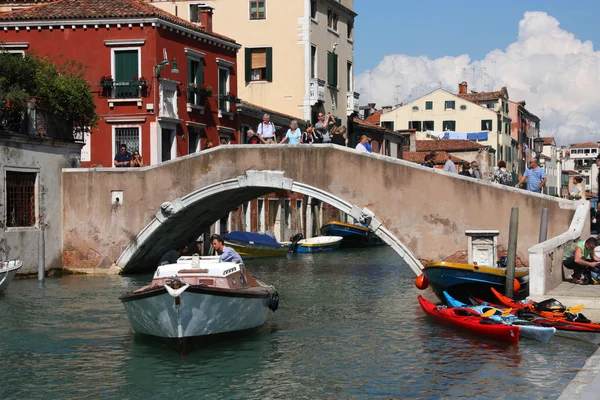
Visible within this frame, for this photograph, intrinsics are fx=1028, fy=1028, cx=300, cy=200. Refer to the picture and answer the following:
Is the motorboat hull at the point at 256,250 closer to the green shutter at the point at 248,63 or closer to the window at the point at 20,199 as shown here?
the green shutter at the point at 248,63

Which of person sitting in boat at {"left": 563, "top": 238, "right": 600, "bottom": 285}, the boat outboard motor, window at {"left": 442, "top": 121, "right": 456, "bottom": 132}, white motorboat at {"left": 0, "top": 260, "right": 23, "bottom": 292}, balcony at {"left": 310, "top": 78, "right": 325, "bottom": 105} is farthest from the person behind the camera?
window at {"left": 442, "top": 121, "right": 456, "bottom": 132}

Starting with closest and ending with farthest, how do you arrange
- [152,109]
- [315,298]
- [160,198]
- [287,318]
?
1. [287,318]
2. [315,298]
3. [160,198]
4. [152,109]

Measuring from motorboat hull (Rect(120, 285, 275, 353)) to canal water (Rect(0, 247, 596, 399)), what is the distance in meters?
0.22

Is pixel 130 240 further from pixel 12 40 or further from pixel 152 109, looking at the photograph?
pixel 12 40

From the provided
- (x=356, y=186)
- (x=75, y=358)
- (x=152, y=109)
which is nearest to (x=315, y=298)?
(x=356, y=186)

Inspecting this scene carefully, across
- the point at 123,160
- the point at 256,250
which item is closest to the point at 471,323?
the point at 123,160

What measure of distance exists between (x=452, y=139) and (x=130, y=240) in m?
41.3

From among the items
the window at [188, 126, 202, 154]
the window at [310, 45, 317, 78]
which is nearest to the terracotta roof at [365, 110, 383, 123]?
the window at [310, 45, 317, 78]

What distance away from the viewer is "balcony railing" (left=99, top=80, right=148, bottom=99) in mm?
25031

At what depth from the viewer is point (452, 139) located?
6100 cm

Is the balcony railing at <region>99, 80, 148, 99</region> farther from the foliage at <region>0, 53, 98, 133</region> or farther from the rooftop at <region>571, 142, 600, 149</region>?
the rooftop at <region>571, 142, 600, 149</region>

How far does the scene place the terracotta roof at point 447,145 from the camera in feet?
Result: 188

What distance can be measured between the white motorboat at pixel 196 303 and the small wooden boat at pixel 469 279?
3.18 meters

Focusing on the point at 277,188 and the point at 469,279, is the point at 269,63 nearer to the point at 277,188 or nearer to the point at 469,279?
the point at 277,188
